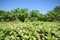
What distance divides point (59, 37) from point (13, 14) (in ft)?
48.2

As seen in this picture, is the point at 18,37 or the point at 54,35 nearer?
the point at 18,37

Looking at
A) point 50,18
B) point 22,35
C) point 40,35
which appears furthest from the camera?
point 50,18

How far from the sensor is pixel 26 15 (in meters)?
17.4

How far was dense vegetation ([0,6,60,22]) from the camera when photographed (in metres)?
16.8

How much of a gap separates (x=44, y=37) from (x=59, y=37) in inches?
18.2

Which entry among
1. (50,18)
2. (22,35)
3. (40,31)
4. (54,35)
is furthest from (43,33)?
(50,18)

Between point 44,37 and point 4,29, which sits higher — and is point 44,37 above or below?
below

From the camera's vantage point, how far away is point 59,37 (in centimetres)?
307

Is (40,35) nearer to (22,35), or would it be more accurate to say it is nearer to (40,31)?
(40,31)

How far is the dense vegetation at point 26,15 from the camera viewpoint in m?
16.8

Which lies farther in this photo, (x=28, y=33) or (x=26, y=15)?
(x=26, y=15)

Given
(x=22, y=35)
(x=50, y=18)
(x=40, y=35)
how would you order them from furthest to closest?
1. (x=50, y=18)
2. (x=40, y=35)
3. (x=22, y=35)

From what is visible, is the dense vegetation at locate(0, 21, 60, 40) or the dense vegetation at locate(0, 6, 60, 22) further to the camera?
the dense vegetation at locate(0, 6, 60, 22)

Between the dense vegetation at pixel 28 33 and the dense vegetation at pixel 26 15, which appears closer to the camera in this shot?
the dense vegetation at pixel 28 33
